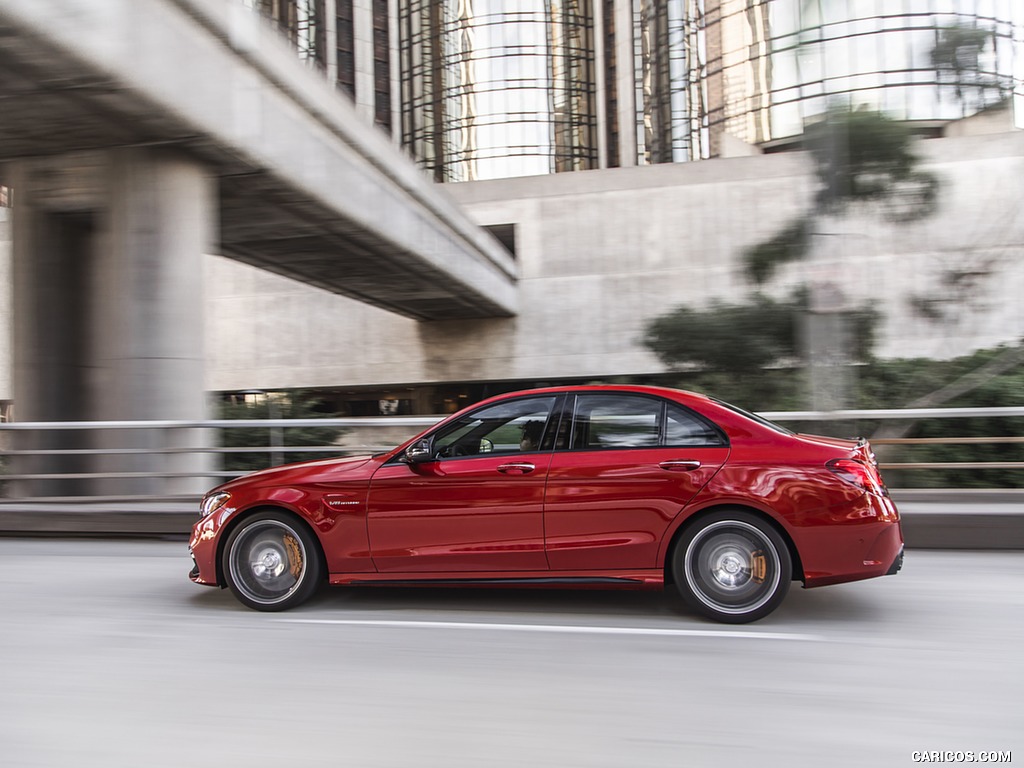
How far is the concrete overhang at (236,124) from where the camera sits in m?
8.92

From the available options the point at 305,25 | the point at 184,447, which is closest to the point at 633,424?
the point at 184,447

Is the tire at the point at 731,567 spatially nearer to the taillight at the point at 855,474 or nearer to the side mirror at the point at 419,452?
the taillight at the point at 855,474

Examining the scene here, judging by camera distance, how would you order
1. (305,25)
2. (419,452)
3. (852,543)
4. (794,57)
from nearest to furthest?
(852,543), (419,452), (794,57), (305,25)

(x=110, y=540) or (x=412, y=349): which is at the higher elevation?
(x=412, y=349)

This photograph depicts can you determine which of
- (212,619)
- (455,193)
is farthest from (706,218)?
(212,619)

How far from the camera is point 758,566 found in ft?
16.9

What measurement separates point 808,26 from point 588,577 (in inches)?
337

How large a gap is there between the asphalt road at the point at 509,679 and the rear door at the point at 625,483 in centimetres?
45

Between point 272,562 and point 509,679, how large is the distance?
7.28 feet

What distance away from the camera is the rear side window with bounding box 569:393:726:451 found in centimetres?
540

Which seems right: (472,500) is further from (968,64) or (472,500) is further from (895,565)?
(968,64)

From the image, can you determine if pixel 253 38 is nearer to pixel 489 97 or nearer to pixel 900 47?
pixel 900 47

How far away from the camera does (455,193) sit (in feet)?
112

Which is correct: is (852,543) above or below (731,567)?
above
